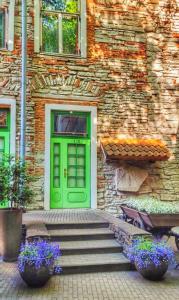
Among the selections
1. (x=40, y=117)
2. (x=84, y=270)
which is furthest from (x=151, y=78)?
(x=84, y=270)

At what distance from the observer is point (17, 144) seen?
8.84 meters

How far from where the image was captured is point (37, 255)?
4879mm

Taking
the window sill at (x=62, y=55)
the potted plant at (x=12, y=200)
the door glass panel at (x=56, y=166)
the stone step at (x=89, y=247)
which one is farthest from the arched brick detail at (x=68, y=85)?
the stone step at (x=89, y=247)

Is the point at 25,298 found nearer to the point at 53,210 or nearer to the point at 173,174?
the point at 53,210

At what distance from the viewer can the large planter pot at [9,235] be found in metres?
5.97

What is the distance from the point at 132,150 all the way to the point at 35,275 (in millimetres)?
4911

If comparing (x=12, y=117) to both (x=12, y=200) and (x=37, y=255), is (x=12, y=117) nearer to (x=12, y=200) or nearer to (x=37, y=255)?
(x=12, y=200)

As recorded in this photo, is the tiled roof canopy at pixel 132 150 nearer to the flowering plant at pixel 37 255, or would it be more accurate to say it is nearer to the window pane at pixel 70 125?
the window pane at pixel 70 125

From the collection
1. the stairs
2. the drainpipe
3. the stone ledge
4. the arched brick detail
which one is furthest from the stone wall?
the stone ledge

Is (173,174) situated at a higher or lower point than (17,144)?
lower

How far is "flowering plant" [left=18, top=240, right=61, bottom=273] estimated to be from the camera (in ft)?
15.8

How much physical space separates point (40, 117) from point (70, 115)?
853 mm

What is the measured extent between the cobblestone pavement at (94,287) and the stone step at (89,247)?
652 millimetres

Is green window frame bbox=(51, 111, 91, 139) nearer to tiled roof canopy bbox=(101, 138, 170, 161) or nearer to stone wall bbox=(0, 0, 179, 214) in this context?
stone wall bbox=(0, 0, 179, 214)
